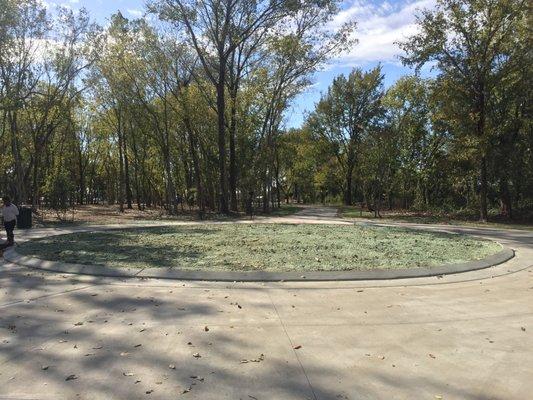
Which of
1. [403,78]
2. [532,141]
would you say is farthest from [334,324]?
[403,78]

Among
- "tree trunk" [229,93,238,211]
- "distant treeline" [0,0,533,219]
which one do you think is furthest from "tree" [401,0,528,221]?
"tree trunk" [229,93,238,211]

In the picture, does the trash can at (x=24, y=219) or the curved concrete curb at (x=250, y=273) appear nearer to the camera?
the curved concrete curb at (x=250, y=273)

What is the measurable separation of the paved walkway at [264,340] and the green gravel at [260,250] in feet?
4.36

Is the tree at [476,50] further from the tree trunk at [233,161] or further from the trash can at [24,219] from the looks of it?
the trash can at [24,219]

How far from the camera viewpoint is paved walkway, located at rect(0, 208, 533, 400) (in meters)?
3.98

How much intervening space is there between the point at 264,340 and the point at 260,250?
231 inches

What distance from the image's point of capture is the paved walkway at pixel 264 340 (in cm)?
398

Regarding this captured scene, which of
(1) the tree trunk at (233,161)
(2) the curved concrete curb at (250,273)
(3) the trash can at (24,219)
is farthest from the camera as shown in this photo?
(1) the tree trunk at (233,161)

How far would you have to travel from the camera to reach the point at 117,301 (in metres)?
6.63

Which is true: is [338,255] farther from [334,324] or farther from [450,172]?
[450,172]

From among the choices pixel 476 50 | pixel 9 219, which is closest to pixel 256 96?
pixel 476 50

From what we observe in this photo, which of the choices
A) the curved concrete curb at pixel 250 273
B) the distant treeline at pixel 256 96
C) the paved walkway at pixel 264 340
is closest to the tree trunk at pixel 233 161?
the distant treeline at pixel 256 96

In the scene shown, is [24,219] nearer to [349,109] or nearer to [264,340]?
[264,340]

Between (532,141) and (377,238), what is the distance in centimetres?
1902
